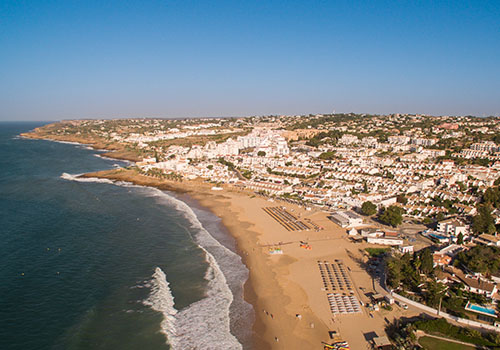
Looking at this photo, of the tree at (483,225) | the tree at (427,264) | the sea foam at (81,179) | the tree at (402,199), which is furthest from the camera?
the sea foam at (81,179)

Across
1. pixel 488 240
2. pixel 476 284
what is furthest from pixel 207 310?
pixel 488 240

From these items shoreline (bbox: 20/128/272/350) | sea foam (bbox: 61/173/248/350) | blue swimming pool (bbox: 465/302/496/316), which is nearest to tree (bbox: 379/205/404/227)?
blue swimming pool (bbox: 465/302/496/316)

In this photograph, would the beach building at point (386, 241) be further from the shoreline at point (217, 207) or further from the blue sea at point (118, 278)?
the blue sea at point (118, 278)

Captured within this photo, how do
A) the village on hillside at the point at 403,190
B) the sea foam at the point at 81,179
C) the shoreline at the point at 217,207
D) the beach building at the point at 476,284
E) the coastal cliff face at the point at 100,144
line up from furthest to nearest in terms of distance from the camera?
the coastal cliff face at the point at 100,144 → the sea foam at the point at 81,179 → the village on hillside at the point at 403,190 → the beach building at the point at 476,284 → the shoreline at the point at 217,207

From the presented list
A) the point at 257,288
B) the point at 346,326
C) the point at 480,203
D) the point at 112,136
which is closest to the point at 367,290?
the point at 346,326

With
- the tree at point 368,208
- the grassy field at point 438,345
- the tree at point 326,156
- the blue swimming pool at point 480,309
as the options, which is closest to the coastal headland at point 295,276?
the grassy field at point 438,345

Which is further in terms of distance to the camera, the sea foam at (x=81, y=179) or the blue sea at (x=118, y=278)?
the sea foam at (x=81, y=179)

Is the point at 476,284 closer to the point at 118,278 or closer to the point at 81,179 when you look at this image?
the point at 118,278

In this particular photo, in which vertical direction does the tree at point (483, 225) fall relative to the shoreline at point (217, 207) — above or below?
above
